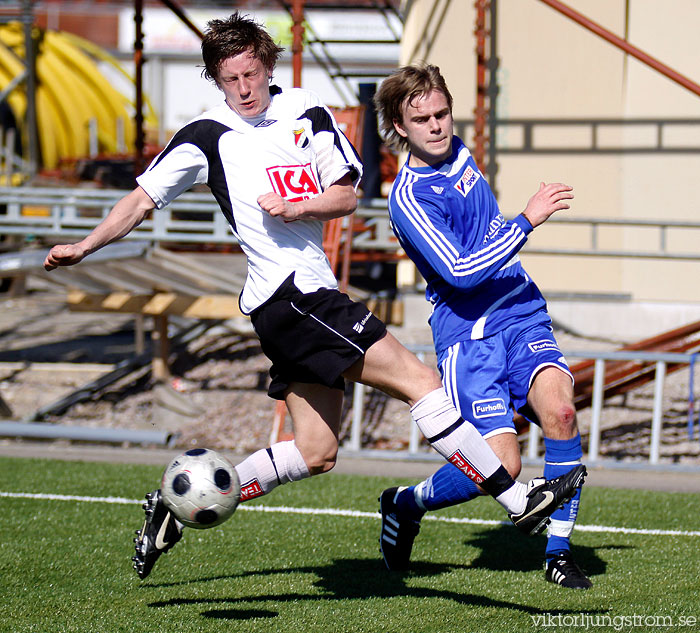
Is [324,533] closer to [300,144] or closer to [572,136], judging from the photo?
[300,144]

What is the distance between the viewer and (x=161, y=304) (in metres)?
11.0

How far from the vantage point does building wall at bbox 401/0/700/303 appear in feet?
39.3

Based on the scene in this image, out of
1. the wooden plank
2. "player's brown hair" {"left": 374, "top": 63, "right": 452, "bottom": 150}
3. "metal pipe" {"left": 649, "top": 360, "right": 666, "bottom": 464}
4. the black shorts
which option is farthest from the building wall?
the black shorts

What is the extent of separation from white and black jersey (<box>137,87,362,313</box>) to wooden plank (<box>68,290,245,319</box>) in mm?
6551

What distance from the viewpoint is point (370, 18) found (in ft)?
124

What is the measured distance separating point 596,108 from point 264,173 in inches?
349

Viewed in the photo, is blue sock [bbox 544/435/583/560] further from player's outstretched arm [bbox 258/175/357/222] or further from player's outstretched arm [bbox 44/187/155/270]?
player's outstretched arm [bbox 44/187/155/270]

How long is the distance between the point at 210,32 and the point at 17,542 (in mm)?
2889

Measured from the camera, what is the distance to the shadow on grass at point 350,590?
14.2ft

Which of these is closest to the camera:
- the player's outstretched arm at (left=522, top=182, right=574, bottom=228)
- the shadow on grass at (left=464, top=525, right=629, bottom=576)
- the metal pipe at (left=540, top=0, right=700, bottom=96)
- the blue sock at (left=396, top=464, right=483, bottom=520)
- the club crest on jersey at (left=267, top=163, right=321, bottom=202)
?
the club crest on jersey at (left=267, top=163, right=321, bottom=202)

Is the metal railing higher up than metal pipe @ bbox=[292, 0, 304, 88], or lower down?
lower down

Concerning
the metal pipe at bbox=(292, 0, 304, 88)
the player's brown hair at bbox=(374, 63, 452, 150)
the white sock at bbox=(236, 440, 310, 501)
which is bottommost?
the white sock at bbox=(236, 440, 310, 501)

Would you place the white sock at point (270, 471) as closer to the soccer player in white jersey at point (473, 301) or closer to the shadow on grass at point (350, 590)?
the shadow on grass at point (350, 590)

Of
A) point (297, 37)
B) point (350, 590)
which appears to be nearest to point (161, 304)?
point (297, 37)
